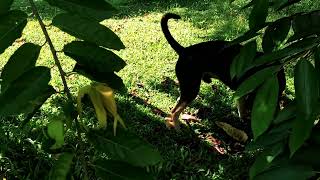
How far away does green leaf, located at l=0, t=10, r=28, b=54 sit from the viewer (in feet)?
2.97

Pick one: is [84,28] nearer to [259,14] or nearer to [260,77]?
[260,77]

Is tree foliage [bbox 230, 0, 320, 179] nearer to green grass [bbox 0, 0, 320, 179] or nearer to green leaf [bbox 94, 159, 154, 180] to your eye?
green leaf [bbox 94, 159, 154, 180]

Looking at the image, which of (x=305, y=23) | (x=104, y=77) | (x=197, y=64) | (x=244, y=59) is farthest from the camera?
(x=197, y=64)

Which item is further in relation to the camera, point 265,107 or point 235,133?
point 235,133

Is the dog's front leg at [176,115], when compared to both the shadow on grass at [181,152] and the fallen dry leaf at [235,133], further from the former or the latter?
the fallen dry leaf at [235,133]

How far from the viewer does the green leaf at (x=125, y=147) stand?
34.8 inches

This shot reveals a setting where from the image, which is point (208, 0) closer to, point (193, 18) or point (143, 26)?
point (193, 18)

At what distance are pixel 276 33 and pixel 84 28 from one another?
69 cm

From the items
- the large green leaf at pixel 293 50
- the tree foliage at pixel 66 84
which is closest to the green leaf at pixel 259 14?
the large green leaf at pixel 293 50

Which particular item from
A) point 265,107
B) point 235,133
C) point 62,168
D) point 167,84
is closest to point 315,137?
point 265,107

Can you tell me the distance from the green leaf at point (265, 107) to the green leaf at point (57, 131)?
14.4 inches

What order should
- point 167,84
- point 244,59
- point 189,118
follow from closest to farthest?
point 244,59, point 189,118, point 167,84

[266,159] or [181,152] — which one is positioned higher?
[181,152]

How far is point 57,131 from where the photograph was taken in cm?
89
